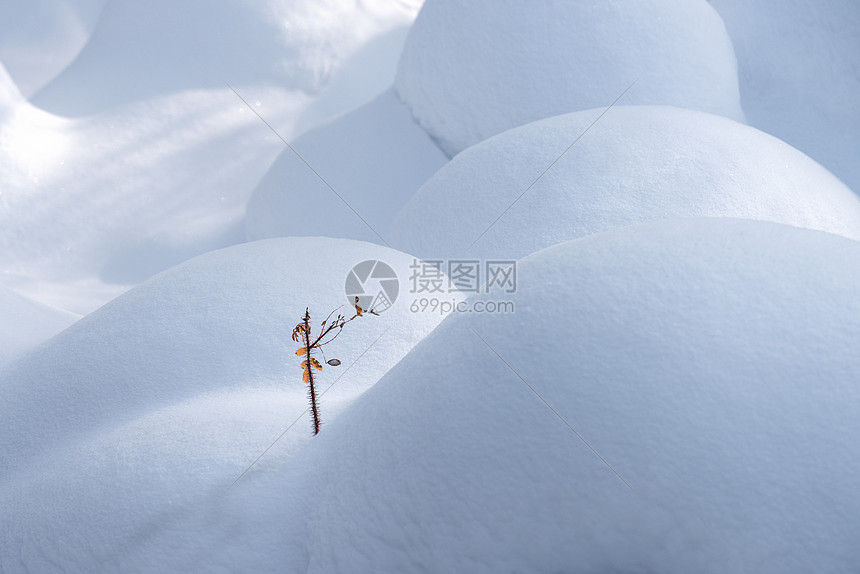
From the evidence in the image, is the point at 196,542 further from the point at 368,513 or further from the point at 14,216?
the point at 14,216

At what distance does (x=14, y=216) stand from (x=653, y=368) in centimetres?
221

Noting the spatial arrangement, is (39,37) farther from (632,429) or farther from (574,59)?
(632,429)

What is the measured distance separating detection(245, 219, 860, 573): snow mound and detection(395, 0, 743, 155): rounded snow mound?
1211 mm

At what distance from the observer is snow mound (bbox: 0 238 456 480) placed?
3.23 feet

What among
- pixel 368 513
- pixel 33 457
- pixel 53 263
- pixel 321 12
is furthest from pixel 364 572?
pixel 321 12

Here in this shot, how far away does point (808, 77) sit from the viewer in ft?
7.16

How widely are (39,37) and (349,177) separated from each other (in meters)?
1.29
